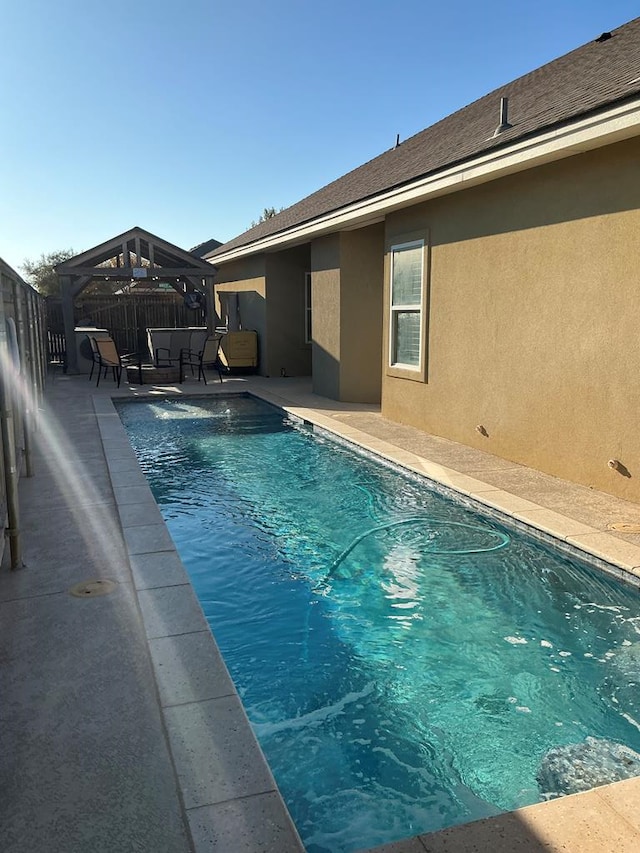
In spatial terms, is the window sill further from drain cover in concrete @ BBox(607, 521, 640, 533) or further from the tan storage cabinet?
the tan storage cabinet

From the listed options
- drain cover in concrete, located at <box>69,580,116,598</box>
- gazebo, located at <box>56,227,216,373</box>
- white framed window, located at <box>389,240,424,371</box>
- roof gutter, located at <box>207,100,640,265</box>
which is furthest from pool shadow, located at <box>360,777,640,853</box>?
gazebo, located at <box>56,227,216,373</box>

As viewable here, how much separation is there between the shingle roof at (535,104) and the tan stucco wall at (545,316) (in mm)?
470

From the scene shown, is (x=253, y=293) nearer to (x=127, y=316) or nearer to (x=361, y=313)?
(x=127, y=316)

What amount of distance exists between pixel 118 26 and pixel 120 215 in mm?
18343

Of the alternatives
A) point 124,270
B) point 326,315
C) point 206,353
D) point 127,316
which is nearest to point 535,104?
point 326,315

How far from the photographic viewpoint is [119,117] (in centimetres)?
1404

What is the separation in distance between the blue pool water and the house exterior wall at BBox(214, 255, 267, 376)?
975 cm

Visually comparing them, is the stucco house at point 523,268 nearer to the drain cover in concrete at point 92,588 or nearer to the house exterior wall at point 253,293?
the drain cover in concrete at point 92,588

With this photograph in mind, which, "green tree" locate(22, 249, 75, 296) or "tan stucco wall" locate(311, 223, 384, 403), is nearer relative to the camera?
"tan stucco wall" locate(311, 223, 384, 403)

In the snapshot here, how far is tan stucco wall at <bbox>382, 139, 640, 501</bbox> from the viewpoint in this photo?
557 cm

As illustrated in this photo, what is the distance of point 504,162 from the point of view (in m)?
6.29

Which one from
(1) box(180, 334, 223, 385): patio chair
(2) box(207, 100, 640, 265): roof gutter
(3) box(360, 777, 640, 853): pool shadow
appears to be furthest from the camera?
(1) box(180, 334, 223, 385): patio chair

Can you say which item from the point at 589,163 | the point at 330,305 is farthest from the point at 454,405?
the point at 330,305

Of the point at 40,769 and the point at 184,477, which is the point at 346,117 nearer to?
the point at 184,477
